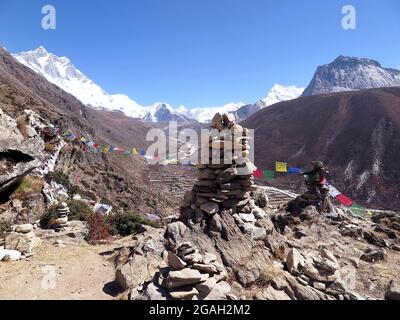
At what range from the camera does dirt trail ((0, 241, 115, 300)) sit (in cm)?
941

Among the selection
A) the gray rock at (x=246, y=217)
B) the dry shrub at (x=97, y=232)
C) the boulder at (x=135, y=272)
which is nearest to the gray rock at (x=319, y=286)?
the gray rock at (x=246, y=217)

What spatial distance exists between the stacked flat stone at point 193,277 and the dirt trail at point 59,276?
2403 mm

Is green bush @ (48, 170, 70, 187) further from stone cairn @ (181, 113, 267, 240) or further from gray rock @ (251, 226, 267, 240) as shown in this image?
gray rock @ (251, 226, 267, 240)

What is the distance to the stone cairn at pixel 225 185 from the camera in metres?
12.0

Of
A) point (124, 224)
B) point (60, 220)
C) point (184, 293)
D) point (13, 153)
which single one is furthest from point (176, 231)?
point (13, 153)

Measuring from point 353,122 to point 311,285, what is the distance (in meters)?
90.1

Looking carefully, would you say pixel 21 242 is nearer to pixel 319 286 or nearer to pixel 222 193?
pixel 222 193

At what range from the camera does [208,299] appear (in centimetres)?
830

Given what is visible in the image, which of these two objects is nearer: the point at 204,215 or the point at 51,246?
the point at 204,215

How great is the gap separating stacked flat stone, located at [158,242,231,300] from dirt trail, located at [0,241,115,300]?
2.40 meters

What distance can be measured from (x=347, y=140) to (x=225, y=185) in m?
79.7

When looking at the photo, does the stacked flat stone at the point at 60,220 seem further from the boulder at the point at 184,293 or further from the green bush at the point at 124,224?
the boulder at the point at 184,293
